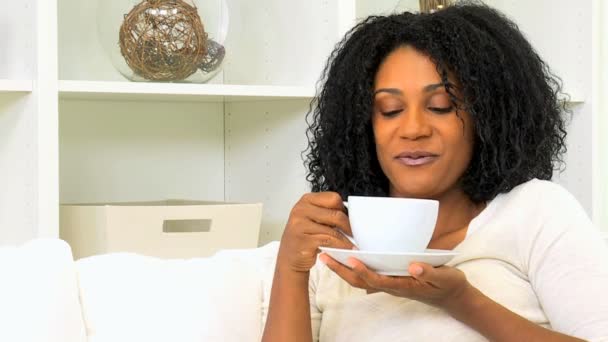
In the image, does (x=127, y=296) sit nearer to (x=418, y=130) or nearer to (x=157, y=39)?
(x=418, y=130)

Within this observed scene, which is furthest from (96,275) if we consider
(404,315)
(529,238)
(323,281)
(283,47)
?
(283,47)

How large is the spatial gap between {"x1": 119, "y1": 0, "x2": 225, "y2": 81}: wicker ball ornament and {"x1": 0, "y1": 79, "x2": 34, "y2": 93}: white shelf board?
23 cm

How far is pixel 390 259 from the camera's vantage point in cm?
96

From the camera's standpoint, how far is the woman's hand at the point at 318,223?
1.09m

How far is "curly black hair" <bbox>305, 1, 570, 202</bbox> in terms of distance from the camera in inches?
46.5

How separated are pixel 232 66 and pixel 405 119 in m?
0.96

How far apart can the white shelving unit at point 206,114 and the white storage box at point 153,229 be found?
115 millimetres

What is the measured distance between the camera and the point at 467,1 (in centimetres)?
138

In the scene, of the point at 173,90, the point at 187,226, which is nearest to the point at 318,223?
the point at 173,90

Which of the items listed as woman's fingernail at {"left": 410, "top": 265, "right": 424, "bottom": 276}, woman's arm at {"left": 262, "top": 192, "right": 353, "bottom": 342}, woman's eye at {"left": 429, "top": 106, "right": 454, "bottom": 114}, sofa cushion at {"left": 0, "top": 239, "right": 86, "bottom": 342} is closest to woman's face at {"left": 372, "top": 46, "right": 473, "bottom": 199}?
woman's eye at {"left": 429, "top": 106, "right": 454, "bottom": 114}

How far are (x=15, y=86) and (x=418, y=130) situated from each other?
2.28ft

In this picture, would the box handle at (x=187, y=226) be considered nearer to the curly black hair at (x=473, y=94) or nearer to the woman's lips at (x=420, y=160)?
the curly black hair at (x=473, y=94)

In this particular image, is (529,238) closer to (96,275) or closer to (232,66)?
(96,275)

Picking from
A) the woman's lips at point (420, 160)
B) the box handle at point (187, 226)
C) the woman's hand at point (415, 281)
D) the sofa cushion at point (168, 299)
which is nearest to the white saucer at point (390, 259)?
the woman's hand at point (415, 281)
